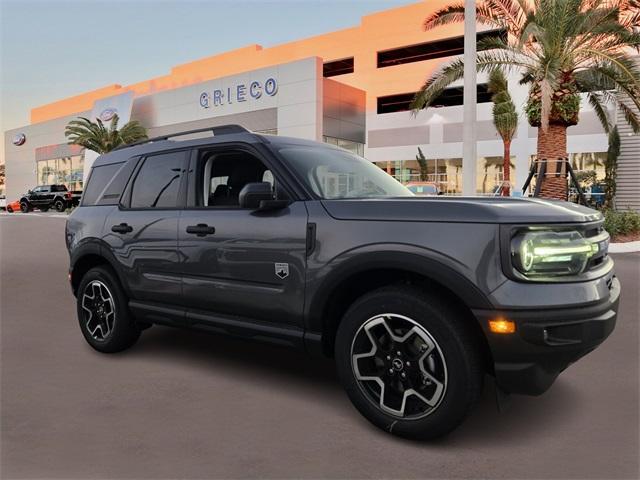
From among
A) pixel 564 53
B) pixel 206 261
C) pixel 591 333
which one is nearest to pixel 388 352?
pixel 591 333

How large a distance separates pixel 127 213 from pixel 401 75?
37851mm

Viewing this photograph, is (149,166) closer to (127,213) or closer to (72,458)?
(127,213)

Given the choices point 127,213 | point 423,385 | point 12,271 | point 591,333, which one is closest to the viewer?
point 591,333

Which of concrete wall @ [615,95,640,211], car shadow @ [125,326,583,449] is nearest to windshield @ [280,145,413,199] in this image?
car shadow @ [125,326,583,449]

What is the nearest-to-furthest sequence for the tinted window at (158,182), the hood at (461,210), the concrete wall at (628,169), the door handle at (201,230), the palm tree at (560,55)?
the hood at (461,210)
the door handle at (201,230)
the tinted window at (158,182)
the palm tree at (560,55)
the concrete wall at (628,169)

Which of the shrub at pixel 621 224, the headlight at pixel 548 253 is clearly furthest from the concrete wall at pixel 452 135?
the headlight at pixel 548 253

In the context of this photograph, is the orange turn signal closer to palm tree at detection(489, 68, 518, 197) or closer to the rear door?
the rear door

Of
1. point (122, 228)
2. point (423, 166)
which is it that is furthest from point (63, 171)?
point (122, 228)

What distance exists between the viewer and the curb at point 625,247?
42.7 ft

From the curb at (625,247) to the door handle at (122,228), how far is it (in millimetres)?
11909

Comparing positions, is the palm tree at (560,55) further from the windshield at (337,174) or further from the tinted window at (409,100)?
the tinted window at (409,100)

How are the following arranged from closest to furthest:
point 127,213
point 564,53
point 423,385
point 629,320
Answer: point 423,385 → point 127,213 → point 629,320 → point 564,53

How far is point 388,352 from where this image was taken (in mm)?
3172

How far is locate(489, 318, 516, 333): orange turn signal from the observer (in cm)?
274
